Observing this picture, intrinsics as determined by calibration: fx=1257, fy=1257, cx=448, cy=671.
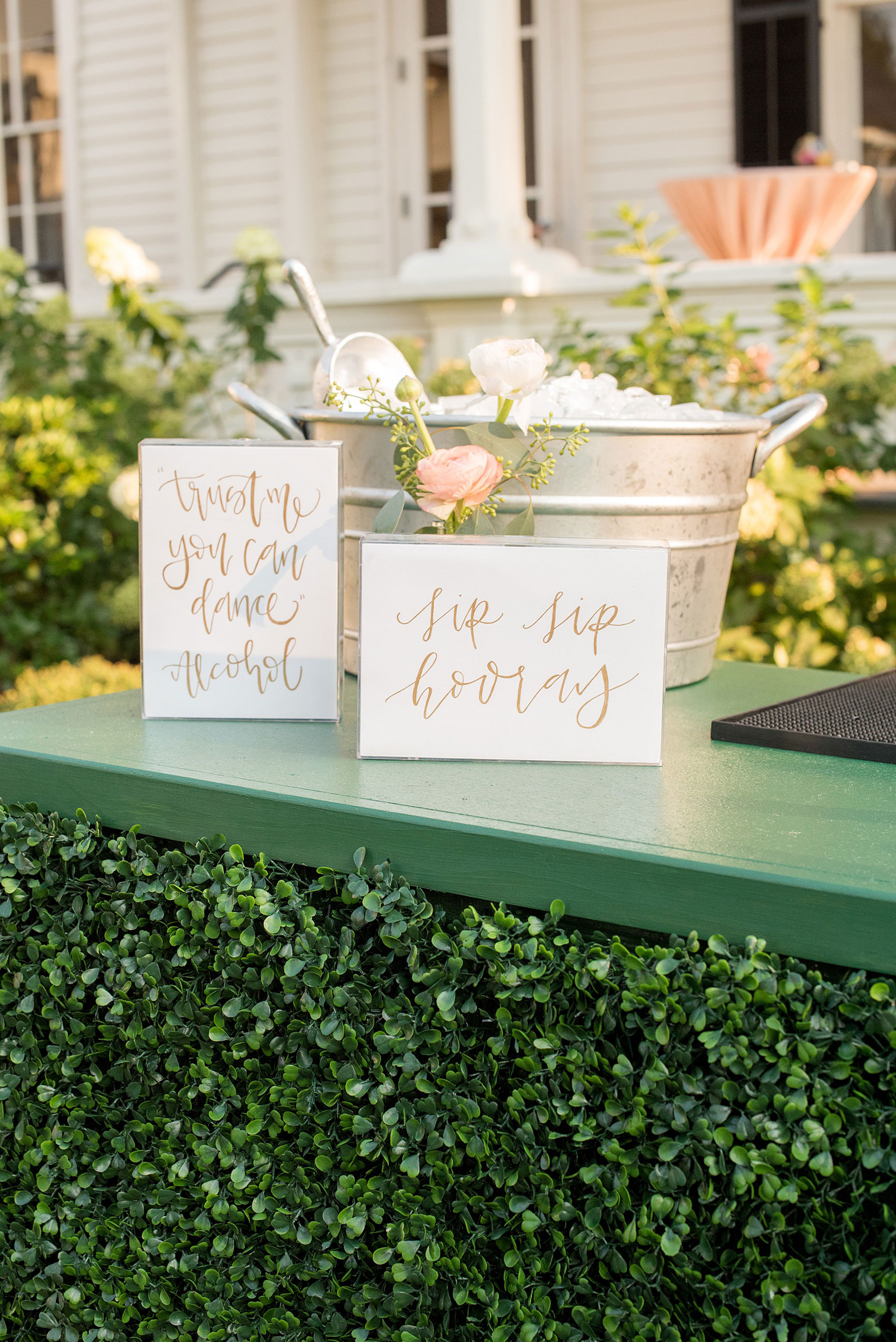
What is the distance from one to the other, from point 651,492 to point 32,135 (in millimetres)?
7118

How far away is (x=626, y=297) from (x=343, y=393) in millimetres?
2100

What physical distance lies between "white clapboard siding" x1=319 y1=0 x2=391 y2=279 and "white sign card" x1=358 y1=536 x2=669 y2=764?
5555mm

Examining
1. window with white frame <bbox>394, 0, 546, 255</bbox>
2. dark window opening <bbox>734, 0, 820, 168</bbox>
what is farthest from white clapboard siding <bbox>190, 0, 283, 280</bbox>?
dark window opening <bbox>734, 0, 820, 168</bbox>

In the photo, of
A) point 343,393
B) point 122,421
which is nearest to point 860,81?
point 122,421

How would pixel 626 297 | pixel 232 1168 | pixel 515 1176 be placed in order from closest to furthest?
1. pixel 515 1176
2. pixel 232 1168
3. pixel 626 297

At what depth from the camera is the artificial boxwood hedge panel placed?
812mm

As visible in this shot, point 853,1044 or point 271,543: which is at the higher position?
point 271,543

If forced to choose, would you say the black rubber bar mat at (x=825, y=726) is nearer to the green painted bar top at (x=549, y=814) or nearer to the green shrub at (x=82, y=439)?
the green painted bar top at (x=549, y=814)

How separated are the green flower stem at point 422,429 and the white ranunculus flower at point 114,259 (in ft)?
10.7

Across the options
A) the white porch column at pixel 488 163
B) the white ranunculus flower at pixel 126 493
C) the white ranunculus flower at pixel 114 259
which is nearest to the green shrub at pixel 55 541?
the white ranunculus flower at pixel 126 493

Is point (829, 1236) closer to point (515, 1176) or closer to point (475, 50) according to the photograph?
point (515, 1176)

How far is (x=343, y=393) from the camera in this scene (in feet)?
3.91

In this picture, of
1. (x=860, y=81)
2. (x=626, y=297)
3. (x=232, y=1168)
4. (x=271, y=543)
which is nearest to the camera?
(x=232, y=1168)

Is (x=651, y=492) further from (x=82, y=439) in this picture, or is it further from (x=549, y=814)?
(x=82, y=439)
